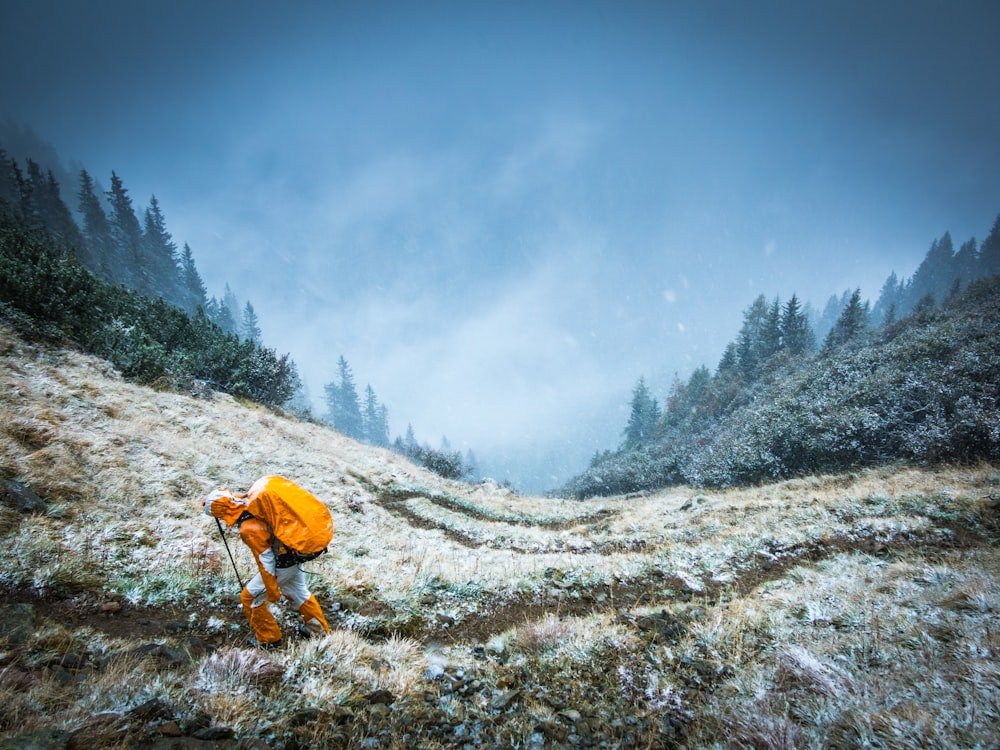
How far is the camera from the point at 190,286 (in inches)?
2687

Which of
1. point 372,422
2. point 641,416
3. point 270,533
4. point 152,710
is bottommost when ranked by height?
point 152,710

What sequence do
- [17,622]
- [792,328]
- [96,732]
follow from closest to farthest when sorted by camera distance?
[96,732], [17,622], [792,328]

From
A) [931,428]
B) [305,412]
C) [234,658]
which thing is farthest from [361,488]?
[931,428]

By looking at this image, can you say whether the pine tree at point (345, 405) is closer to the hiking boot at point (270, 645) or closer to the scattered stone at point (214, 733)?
the hiking boot at point (270, 645)

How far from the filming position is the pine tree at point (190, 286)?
66.2m

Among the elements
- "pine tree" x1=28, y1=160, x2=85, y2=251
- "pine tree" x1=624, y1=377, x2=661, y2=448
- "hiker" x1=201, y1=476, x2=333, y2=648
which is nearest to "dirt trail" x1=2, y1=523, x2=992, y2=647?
"hiker" x1=201, y1=476, x2=333, y2=648

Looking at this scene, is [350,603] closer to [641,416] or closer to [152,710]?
[152,710]

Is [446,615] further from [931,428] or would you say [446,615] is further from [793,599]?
[931,428]

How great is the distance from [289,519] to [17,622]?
10.3 ft

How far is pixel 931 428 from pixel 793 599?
19.6 metres

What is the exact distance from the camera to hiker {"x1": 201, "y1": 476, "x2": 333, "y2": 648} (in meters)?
5.16

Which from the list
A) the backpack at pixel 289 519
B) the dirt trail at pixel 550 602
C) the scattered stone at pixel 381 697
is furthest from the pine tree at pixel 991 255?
the backpack at pixel 289 519

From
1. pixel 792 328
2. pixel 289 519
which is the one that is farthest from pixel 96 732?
pixel 792 328

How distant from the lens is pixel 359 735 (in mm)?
3932
